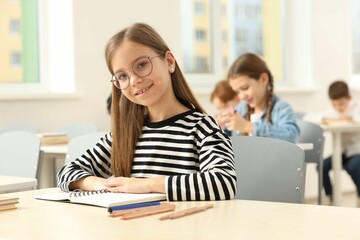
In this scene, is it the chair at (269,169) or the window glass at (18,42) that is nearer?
the chair at (269,169)

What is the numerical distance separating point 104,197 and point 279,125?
2018 mm

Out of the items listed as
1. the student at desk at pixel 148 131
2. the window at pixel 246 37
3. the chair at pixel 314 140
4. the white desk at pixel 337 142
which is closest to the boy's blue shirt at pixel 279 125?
the chair at pixel 314 140

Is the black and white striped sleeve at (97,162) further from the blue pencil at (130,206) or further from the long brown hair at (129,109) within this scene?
the blue pencil at (130,206)

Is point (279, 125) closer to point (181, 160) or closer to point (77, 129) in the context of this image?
point (77, 129)

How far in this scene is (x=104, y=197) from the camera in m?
1.84

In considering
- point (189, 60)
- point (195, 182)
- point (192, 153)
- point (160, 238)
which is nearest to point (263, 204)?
point (195, 182)

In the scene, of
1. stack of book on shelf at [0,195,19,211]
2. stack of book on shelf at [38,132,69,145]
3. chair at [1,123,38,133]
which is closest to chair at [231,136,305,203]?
stack of book on shelf at [0,195,19,211]

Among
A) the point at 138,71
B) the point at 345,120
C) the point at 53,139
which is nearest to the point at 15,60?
the point at 53,139

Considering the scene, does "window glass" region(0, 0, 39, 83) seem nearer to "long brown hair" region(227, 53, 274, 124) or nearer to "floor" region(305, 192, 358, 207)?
"long brown hair" region(227, 53, 274, 124)

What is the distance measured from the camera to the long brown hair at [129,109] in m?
2.10

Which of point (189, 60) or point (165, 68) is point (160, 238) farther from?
point (189, 60)

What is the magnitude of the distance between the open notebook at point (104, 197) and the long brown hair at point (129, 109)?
0.20 m

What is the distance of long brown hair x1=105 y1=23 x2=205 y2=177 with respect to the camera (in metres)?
2.10

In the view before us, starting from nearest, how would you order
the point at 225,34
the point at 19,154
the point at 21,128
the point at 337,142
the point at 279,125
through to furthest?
the point at 19,154
the point at 279,125
the point at 21,128
the point at 337,142
the point at 225,34
